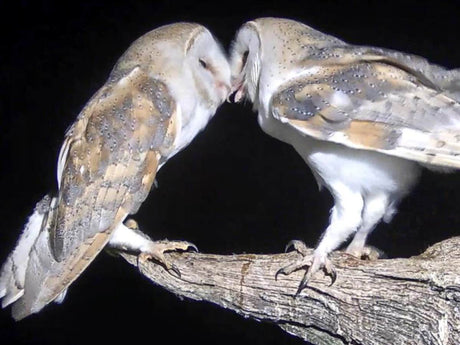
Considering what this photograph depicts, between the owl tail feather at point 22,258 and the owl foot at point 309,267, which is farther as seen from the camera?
the owl tail feather at point 22,258

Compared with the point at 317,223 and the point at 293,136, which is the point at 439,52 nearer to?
the point at 317,223

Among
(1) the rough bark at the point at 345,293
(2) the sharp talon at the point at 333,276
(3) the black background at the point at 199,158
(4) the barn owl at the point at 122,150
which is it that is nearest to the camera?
(1) the rough bark at the point at 345,293

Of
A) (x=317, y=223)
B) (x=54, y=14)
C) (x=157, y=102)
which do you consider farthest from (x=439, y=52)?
(x=54, y=14)

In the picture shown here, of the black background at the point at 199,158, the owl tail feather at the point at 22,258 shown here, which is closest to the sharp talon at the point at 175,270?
the owl tail feather at the point at 22,258

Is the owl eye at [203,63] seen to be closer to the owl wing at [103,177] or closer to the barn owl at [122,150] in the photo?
the barn owl at [122,150]

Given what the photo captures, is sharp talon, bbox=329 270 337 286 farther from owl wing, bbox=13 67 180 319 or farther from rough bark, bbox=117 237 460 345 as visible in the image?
owl wing, bbox=13 67 180 319

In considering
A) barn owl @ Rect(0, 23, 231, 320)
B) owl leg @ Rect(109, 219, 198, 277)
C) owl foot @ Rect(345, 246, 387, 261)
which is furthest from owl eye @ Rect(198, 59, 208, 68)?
owl foot @ Rect(345, 246, 387, 261)

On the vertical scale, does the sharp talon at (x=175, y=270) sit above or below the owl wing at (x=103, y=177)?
below
